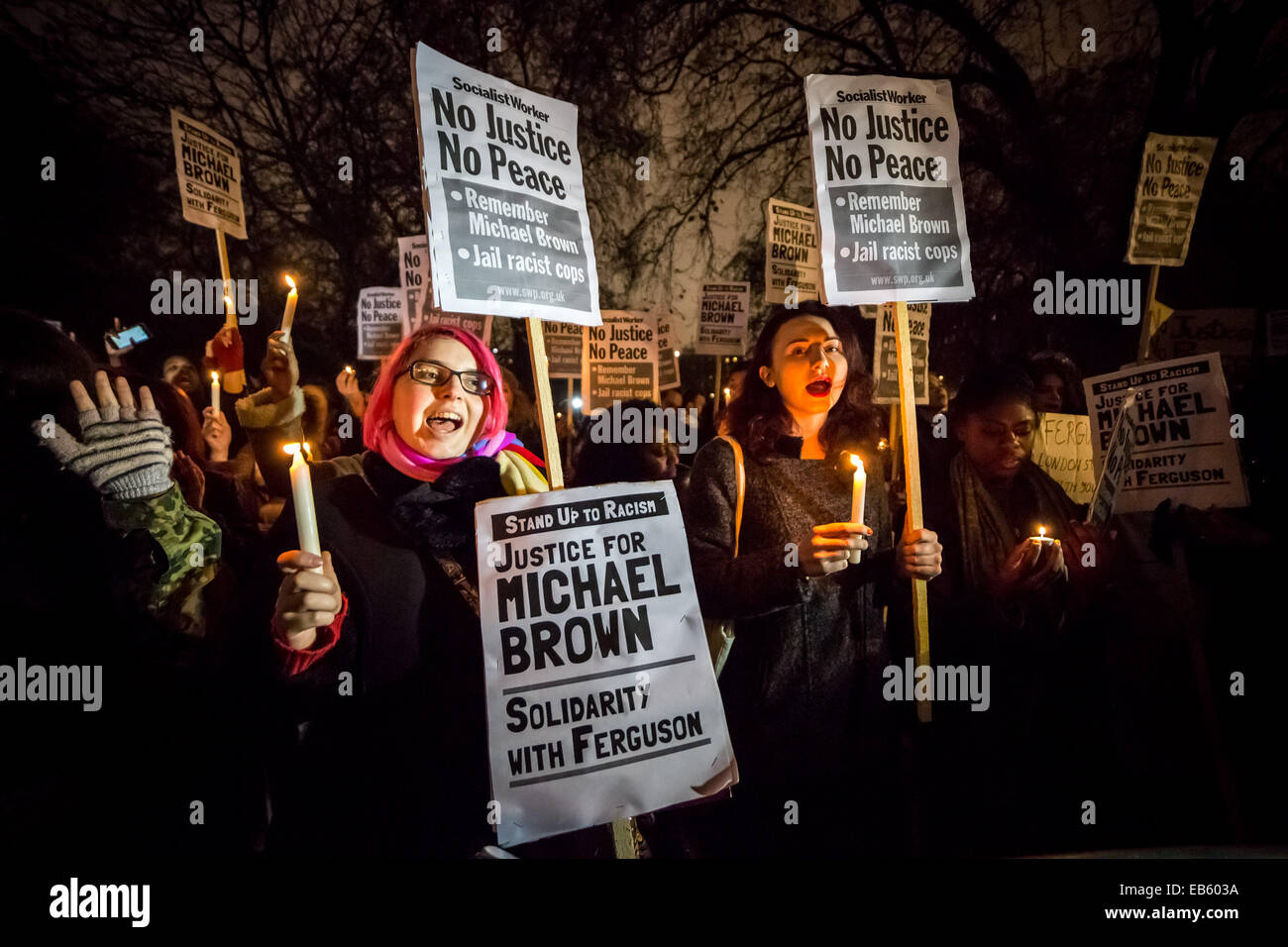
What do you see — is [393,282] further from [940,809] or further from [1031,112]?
[940,809]

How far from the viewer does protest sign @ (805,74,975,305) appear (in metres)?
2.76

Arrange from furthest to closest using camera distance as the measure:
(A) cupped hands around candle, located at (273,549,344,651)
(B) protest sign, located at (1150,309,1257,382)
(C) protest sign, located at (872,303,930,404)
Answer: (C) protest sign, located at (872,303,930,404) < (B) protest sign, located at (1150,309,1257,382) < (A) cupped hands around candle, located at (273,549,344,651)

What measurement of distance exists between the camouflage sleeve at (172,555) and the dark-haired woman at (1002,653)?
256 centimetres

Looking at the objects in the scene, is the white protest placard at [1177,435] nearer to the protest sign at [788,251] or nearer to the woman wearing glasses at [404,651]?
the woman wearing glasses at [404,651]

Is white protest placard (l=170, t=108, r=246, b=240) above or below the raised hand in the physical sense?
above

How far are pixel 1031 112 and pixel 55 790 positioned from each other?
37.3 feet

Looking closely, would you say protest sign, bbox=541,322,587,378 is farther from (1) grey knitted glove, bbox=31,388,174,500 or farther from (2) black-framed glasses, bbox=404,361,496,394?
(1) grey knitted glove, bbox=31,388,174,500

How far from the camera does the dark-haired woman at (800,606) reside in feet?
8.35

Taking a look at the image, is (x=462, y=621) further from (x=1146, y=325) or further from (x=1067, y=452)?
(x=1146, y=325)

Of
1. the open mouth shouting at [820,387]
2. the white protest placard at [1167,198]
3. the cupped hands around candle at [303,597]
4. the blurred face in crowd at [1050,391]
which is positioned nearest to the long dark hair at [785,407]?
the open mouth shouting at [820,387]

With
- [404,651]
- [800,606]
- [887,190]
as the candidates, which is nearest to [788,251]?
[887,190]

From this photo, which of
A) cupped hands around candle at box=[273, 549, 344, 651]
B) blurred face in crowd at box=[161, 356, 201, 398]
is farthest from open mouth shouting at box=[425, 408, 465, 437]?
blurred face in crowd at box=[161, 356, 201, 398]

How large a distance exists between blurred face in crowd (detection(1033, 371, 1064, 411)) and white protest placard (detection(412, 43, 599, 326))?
304cm

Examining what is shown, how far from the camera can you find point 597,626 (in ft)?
7.21
